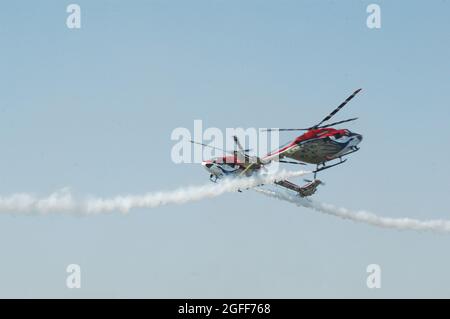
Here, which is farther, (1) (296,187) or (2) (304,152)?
(1) (296,187)

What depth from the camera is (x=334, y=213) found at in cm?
9575

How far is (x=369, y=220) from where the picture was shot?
95.2 m

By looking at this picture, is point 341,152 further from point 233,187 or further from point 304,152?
point 233,187
